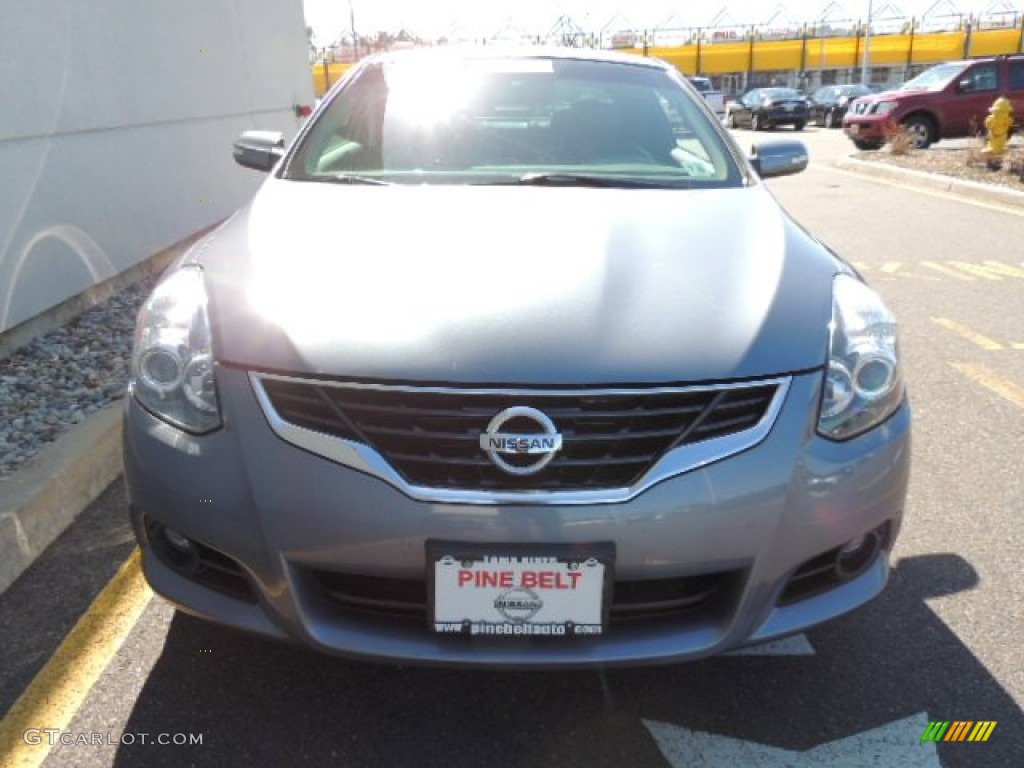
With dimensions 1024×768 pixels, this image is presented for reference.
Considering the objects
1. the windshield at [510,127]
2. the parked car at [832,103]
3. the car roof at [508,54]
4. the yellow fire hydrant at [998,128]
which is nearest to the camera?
the windshield at [510,127]

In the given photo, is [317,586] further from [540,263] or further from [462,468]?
[540,263]

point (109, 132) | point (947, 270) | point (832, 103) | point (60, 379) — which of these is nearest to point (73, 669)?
point (60, 379)

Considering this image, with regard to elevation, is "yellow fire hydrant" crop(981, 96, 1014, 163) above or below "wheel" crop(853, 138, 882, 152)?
above

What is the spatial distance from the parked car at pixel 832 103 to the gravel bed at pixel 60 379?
30.0 meters

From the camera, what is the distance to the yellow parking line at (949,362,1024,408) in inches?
164

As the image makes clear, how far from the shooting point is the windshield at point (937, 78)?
17.8m

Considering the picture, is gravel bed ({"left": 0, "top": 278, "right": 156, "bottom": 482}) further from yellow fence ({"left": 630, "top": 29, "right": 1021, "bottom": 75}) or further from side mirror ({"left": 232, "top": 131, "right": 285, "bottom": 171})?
yellow fence ({"left": 630, "top": 29, "right": 1021, "bottom": 75})

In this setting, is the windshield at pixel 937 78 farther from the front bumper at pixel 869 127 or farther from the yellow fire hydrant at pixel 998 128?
the yellow fire hydrant at pixel 998 128

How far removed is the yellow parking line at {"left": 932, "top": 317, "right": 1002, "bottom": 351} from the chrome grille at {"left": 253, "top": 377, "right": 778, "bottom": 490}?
3878 mm

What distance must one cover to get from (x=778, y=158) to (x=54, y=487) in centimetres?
291

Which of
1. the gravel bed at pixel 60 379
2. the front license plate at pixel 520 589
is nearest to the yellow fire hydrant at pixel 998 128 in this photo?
the gravel bed at pixel 60 379

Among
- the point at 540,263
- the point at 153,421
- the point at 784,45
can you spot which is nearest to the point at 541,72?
the point at 540,263

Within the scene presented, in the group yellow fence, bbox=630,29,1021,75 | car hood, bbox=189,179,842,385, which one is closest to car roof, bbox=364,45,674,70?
car hood, bbox=189,179,842,385

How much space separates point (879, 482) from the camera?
1.93 metres
